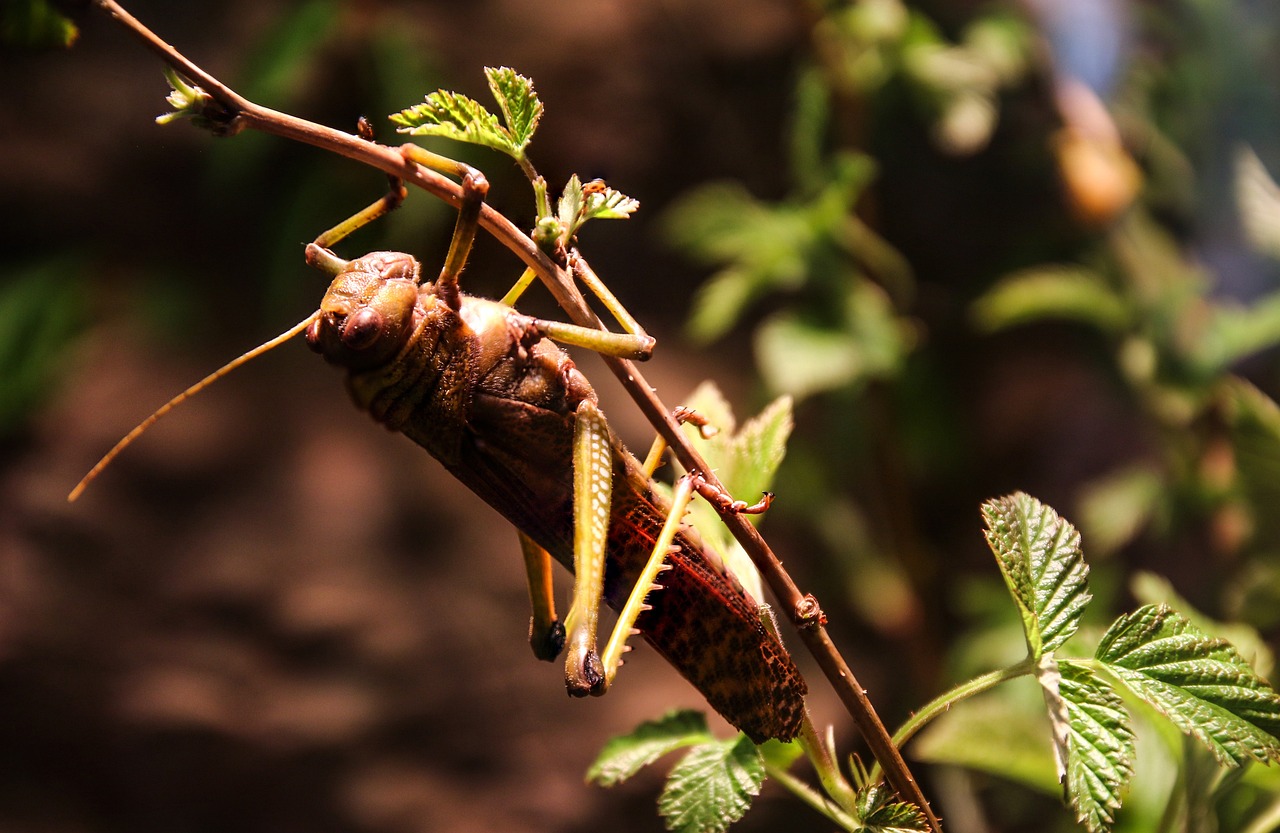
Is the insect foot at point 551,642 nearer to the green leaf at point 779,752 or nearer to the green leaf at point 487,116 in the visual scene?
the green leaf at point 779,752

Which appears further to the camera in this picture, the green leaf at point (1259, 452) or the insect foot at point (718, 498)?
the green leaf at point (1259, 452)

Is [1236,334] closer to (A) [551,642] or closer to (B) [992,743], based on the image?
(B) [992,743]

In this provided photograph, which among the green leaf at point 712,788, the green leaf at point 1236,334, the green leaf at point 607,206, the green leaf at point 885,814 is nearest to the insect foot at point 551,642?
the green leaf at point 712,788

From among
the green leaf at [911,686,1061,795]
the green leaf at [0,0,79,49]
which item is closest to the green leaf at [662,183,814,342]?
the green leaf at [911,686,1061,795]

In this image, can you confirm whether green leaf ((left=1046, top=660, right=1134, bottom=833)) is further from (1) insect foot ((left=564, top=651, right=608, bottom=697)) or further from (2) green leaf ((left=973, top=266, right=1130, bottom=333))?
(2) green leaf ((left=973, top=266, right=1130, bottom=333))

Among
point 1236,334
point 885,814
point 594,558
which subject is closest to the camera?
point 885,814

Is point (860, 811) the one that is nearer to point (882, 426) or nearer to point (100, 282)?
point (882, 426)

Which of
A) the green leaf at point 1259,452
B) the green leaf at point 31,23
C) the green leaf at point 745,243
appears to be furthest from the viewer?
the green leaf at point 745,243

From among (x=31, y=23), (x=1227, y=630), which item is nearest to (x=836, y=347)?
(x=1227, y=630)
